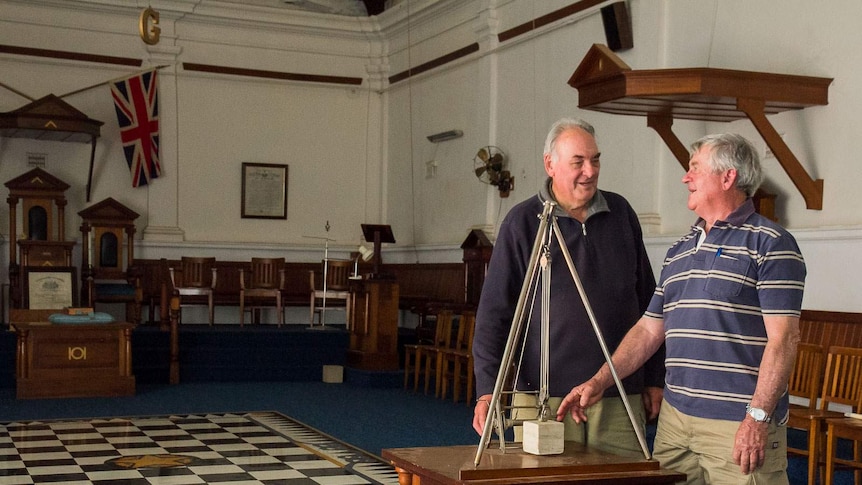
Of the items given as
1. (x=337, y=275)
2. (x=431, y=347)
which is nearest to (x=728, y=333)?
(x=431, y=347)

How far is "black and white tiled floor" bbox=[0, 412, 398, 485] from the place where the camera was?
20.3ft

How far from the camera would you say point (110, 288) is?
12539mm

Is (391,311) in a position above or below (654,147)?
below

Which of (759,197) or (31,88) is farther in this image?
(31,88)

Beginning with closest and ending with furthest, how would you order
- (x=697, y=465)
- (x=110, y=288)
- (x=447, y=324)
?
(x=697, y=465) < (x=447, y=324) < (x=110, y=288)

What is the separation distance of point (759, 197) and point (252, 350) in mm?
5743

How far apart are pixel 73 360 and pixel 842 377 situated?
21.2ft

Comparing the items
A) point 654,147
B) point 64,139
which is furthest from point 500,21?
point 64,139

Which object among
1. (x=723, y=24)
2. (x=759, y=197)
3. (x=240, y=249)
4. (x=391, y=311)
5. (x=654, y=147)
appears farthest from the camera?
(x=240, y=249)

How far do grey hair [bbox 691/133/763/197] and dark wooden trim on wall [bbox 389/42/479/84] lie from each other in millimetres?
9493

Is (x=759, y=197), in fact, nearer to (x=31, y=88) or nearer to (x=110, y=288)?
(x=110, y=288)

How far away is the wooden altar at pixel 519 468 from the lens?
233cm

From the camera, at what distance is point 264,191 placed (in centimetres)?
1434

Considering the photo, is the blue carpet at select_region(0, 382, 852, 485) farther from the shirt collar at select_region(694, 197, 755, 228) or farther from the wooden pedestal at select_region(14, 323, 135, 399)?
the shirt collar at select_region(694, 197, 755, 228)
